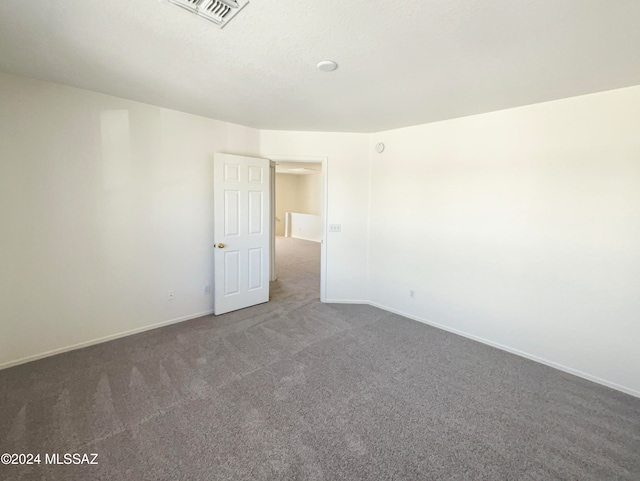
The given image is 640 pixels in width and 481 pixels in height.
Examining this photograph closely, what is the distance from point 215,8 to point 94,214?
7.77ft

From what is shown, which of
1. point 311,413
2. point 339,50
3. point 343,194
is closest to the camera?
point 339,50

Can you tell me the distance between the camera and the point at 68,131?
2650 mm

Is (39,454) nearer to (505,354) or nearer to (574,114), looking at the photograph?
(505,354)

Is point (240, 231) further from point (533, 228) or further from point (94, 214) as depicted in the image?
point (533, 228)

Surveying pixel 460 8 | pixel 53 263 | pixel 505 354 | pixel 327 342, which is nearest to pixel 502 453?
pixel 505 354

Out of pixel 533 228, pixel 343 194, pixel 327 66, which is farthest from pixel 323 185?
pixel 533 228

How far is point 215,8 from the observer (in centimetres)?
154

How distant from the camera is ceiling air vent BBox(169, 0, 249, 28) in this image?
149 cm

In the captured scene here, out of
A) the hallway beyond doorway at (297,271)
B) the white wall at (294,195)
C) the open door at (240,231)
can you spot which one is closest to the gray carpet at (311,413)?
the open door at (240,231)

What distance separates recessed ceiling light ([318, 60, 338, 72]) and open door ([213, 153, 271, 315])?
194 centimetres

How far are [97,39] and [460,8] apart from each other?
2222 mm

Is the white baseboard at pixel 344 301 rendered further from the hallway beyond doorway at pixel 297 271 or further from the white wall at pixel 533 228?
the white wall at pixel 533 228

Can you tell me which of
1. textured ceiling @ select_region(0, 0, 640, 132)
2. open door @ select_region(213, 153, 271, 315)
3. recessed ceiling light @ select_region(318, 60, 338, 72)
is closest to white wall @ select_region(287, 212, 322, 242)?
open door @ select_region(213, 153, 271, 315)

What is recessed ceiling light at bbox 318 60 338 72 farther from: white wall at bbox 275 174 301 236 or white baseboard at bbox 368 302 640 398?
white wall at bbox 275 174 301 236
